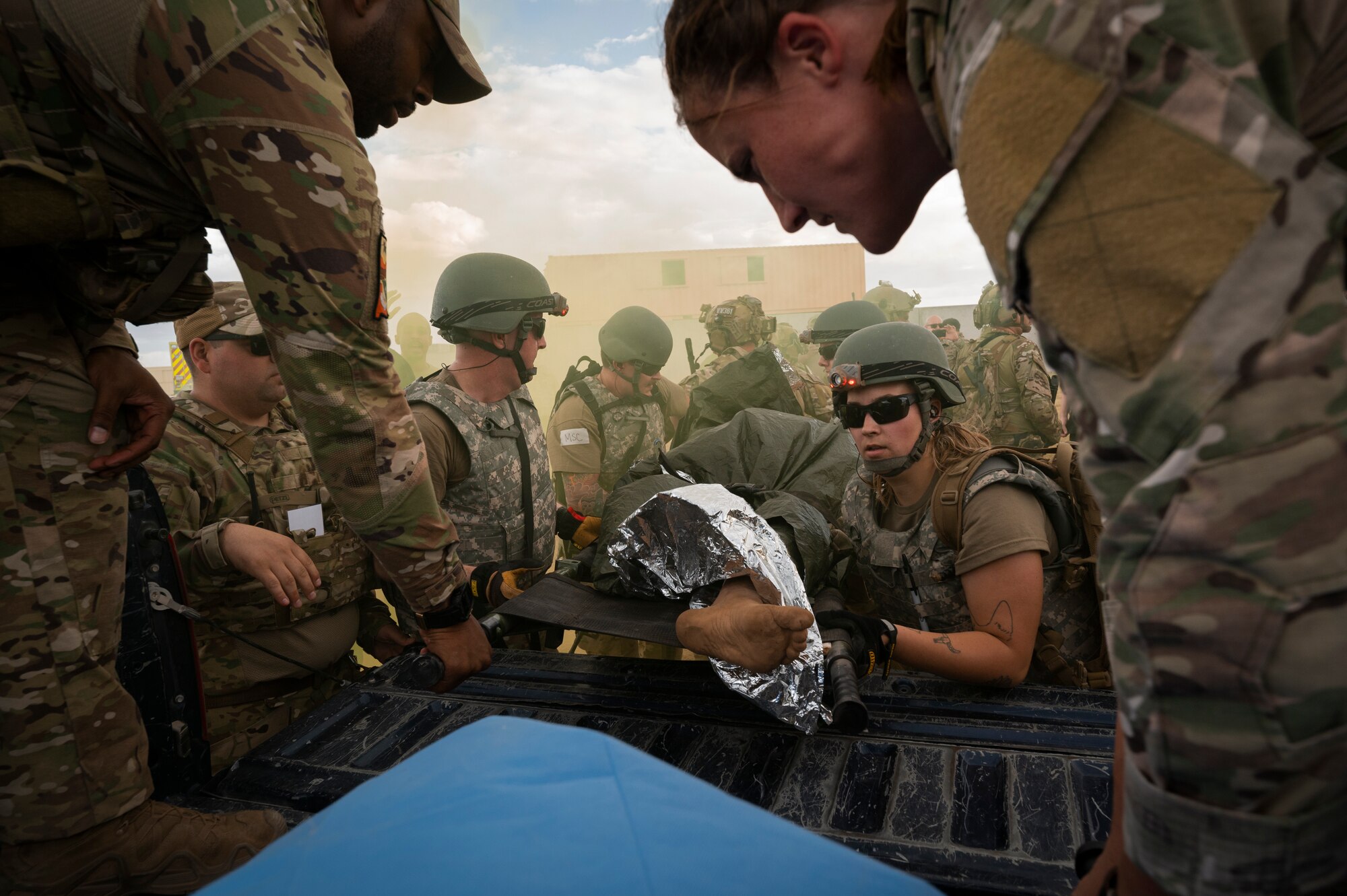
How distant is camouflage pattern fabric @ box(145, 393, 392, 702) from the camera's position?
2.36 meters

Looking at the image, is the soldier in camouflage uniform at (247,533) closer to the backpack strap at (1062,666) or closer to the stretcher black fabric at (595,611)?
Answer: the stretcher black fabric at (595,611)

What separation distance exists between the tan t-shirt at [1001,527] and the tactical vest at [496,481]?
2.20 meters

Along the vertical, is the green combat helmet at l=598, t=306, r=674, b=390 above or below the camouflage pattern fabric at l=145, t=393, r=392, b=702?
above

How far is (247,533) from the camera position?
87.7 inches

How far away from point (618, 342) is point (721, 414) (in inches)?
38.9

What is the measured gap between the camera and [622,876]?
18.3 inches

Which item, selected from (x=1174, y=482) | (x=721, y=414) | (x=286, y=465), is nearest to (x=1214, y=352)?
(x=1174, y=482)

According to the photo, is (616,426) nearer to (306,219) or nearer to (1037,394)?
(1037,394)

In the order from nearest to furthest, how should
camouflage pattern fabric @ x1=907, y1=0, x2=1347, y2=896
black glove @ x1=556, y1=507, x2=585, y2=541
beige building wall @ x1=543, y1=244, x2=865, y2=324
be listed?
camouflage pattern fabric @ x1=907, y1=0, x2=1347, y2=896 → black glove @ x1=556, y1=507, x2=585, y2=541 → beige building wall @ x1=543, y1=244, x2=865, y2=324

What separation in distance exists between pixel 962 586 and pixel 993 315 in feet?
22.0

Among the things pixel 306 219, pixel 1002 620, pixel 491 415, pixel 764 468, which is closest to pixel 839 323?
pixel 764 468

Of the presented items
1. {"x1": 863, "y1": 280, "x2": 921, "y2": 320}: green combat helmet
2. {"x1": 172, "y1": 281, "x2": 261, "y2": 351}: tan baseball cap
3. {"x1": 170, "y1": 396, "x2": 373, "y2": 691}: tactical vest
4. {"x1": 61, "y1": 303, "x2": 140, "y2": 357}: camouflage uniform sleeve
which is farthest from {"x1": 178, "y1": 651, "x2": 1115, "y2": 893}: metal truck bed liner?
{"x1": 863, "y1": 280, "x2": 921, "y2": 320}: green combat helmet

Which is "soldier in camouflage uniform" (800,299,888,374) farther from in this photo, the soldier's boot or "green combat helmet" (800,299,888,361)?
the soldier's boot

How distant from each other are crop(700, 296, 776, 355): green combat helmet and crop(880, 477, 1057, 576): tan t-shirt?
4892 mm
